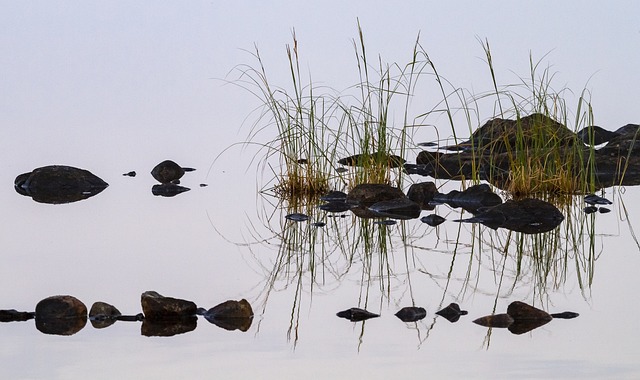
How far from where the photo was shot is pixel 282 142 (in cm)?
759

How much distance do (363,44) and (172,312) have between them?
312 centimetres

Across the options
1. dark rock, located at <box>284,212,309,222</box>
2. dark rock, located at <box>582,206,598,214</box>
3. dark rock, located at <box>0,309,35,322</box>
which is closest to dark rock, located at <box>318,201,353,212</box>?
dark rock, located at <box>284,212,309,222</box>

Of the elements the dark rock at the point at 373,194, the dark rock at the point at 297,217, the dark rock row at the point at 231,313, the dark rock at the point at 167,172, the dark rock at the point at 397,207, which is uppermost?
the dark rock at the point at 167,172

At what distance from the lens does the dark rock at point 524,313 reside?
4035 mm

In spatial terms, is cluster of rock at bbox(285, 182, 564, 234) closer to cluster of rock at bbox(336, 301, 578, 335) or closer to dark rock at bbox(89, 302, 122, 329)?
cluster of rock at bbox(336, 301, 578, 335)

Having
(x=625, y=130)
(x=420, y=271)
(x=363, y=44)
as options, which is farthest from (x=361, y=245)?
(x=625, y=130)

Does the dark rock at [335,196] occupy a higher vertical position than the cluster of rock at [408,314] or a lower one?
higher

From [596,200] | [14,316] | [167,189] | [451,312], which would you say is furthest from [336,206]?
[14,316]

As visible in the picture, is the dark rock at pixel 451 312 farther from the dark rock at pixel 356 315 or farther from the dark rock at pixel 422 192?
Answer: the dark rock at pixel 422 192

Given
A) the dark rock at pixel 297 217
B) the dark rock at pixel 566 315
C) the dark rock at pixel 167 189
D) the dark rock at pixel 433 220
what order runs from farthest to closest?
the dark rock at pixel 167 189 < the dark rock at pixel 297 217 < the dark rock at pixel 433 220 < the dark rock at pixel 566 315

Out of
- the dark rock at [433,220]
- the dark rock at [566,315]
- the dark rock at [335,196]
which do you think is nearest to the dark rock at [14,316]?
the dark rock at [566,315]

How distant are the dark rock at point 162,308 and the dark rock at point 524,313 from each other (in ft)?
3.80

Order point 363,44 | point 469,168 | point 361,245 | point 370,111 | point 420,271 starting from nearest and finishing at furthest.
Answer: point 420,271 < point 361,245 < point 363,44 < point 370,111 < point 469,168

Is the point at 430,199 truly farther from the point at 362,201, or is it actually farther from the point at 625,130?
the point at 625,130
